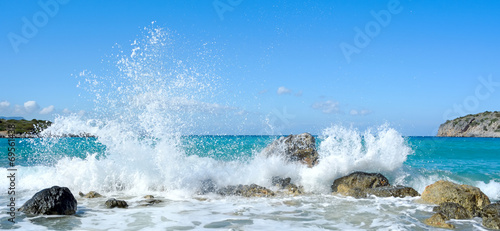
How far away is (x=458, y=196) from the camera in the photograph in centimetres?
866

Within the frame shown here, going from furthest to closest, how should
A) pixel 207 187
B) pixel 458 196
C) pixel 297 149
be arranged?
pixel 297 149 < pixel 207 187 < pixel 458 196

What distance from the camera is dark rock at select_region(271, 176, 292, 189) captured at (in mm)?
11539

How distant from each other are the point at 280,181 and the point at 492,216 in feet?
19.7

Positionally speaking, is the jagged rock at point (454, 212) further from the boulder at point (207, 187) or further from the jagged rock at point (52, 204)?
the jagged rock at point (52, 204)

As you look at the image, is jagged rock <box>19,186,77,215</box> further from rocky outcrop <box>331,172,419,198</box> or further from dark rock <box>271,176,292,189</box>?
rocky outcrop <box>331,172,419,198</box>

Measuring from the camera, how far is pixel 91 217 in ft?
24.2

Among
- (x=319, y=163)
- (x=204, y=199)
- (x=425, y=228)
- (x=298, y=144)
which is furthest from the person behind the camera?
(x=298, y=144)

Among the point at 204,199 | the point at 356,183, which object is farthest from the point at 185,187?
the point at 356,183

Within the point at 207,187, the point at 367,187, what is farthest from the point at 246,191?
the point at 367,187

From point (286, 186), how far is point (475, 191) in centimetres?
489

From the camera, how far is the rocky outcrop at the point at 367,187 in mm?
9906

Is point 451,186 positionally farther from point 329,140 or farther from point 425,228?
point 329,140

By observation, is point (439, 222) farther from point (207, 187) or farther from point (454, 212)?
point (207, 187)

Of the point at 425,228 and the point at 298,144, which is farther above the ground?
the point at 298,144
